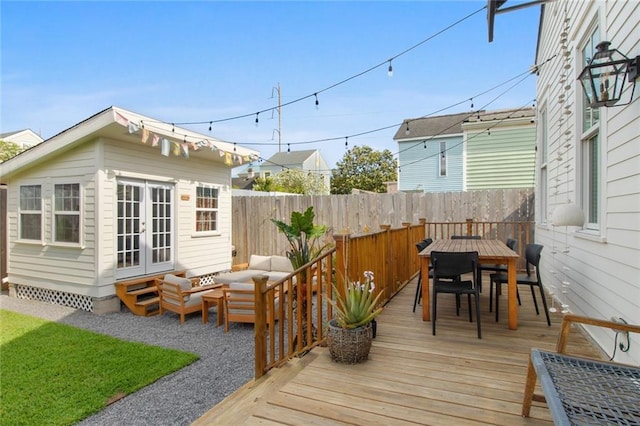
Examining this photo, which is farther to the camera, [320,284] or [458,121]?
[458,121]

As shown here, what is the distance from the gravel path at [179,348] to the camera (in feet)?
9.94

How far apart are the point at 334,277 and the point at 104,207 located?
443 centimetres

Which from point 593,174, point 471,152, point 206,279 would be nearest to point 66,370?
point 206,279

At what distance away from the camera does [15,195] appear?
7.23 m

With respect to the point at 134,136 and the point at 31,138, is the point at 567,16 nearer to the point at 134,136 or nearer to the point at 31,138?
the point at 134,136

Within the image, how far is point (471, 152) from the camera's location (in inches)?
494

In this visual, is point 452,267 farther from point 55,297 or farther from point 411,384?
point 55,297

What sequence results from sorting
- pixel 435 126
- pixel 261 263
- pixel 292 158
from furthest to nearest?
1. pixel 292 158
2. pixel 435 126
3. pixel 261 263

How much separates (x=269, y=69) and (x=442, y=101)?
5.40 meters

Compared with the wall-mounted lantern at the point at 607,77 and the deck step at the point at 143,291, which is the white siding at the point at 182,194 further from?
the wall-mounted lantern at the point at 607,77

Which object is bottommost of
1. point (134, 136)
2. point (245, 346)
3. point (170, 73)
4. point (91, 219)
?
point (245, 346)

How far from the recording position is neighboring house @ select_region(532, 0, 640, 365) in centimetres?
235

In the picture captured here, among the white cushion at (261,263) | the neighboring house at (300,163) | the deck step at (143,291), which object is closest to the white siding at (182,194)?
the deck step at (143,291)

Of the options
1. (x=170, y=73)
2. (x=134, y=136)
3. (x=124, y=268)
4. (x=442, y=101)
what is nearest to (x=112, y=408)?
(x=124, y=268)
